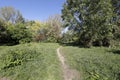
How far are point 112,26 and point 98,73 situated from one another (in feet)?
65.2

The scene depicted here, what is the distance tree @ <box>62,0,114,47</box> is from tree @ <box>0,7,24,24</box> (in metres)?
28.3

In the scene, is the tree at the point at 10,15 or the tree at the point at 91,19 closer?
the tree at the point at 91,19

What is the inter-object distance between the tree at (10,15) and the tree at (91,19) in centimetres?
2827

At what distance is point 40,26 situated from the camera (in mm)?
51938

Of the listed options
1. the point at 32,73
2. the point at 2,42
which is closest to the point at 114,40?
the point at 32,73

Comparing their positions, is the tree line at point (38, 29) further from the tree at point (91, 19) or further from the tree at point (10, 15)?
the tree at point (91, 19)

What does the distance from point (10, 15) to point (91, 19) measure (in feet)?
119

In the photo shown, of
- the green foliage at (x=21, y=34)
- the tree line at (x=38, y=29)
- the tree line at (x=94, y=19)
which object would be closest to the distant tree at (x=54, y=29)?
the tree line at (x=38, y=29)

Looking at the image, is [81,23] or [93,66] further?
[81,23]

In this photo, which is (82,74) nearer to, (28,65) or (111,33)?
(28,65)

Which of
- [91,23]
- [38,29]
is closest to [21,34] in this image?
[38,29]

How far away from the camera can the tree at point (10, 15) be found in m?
56.8

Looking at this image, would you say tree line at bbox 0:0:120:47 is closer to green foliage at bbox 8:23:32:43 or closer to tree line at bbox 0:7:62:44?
green foliage at bbox 8:23:32:43

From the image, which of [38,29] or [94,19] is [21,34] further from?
[94,19]
